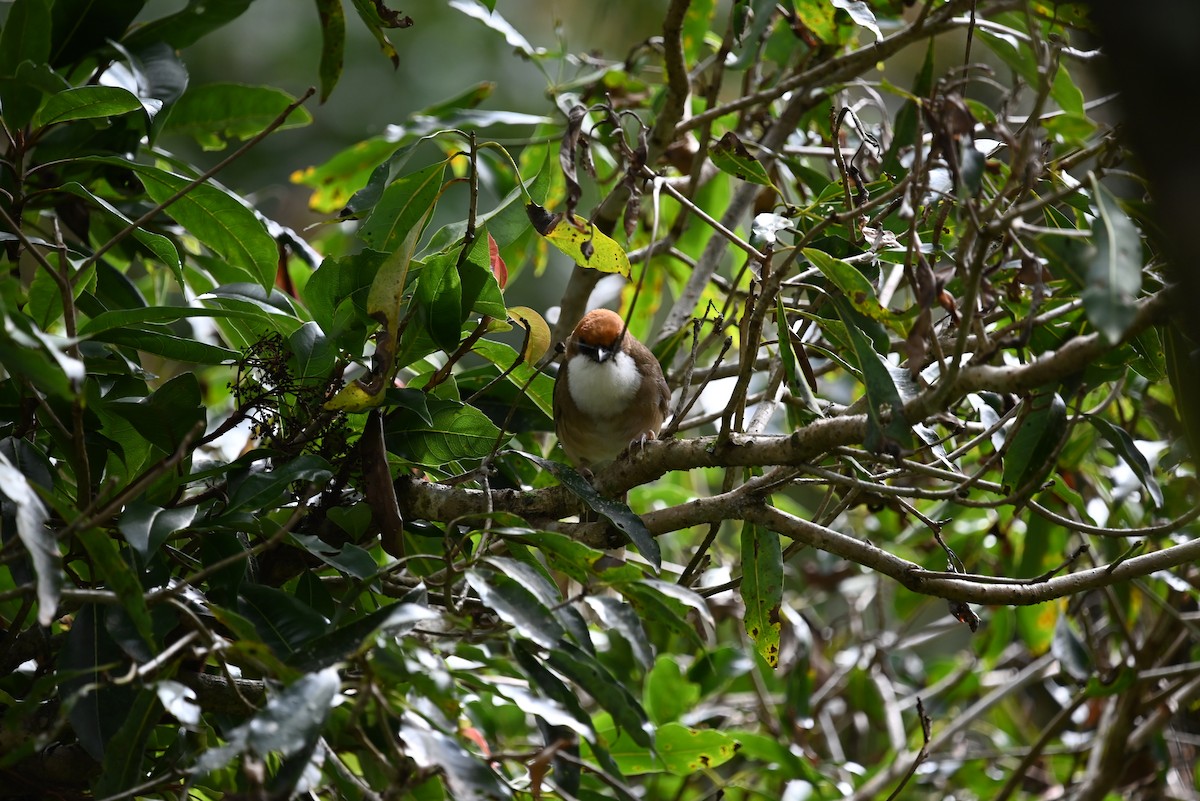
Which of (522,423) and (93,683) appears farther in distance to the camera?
(522,423)

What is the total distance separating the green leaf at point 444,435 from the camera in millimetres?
2445

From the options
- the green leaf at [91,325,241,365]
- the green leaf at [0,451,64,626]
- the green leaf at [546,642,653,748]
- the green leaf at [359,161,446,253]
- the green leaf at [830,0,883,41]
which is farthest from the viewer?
the green leaf at [830,0,883,41]

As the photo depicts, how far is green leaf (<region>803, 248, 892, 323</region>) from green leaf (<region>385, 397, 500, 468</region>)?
0.86 m

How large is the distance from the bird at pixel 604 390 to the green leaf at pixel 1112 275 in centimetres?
205

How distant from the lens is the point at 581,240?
2.23 meters

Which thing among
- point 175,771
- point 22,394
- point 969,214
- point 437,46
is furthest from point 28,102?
point 437,46

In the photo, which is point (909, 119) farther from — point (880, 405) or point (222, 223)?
point (222, 223)

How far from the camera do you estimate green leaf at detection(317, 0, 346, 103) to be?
272 cm

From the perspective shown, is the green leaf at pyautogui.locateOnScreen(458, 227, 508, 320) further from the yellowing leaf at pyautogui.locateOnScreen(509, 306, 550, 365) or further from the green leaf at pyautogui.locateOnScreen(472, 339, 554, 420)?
the green leaf at pyautogui.locateOnScreen(472, 339, 554, 420)

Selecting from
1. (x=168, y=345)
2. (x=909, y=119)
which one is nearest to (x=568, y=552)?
(x=168, y=345)

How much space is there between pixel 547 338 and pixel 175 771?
4.28 feet

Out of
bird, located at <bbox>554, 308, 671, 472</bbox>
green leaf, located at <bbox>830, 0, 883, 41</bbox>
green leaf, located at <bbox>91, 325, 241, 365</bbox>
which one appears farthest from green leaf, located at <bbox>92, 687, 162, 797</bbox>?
green leaf, located at <bbox>830, 0, 883, 41</bbox>

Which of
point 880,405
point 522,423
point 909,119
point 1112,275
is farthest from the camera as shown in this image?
point 909,119

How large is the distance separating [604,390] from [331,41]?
1421 millimetres
